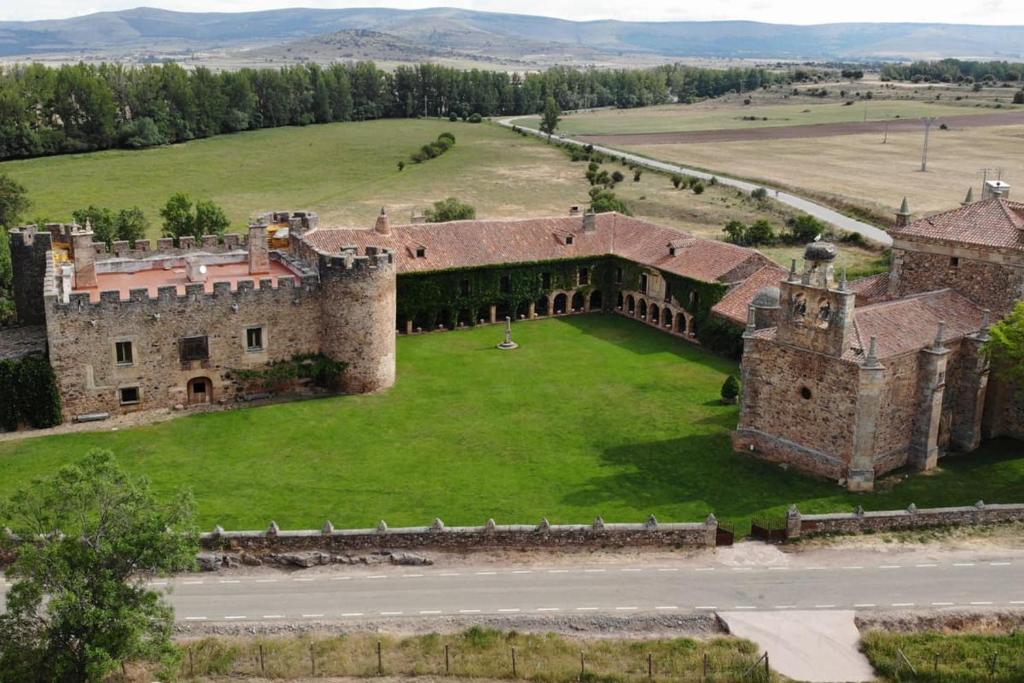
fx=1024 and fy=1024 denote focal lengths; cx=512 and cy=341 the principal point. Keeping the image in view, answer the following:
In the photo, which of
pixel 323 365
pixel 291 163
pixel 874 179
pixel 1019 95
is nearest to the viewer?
pixel 323 365

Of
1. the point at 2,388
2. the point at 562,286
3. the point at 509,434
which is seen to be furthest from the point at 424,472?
the point at 562,286

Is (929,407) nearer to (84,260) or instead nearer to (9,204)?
(84,260)

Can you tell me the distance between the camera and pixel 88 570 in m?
24.9

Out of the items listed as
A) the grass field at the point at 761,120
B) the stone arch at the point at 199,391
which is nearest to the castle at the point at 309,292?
the stone arch at the point at 199,391

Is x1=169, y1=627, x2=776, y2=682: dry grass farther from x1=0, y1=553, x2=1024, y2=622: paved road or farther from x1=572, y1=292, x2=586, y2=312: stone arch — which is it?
x1=572, y1=292, x2=586, y2=312: stone arch

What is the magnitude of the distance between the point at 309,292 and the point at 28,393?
13.3 meters

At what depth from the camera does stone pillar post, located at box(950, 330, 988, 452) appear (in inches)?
1628

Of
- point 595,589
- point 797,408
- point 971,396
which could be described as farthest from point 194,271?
point 971,396

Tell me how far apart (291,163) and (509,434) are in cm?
10335

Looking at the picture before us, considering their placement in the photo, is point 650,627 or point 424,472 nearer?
point 650,627

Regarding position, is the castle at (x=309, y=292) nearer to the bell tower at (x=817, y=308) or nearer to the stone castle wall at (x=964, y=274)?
the stone castle wall at (x=964, y=274)

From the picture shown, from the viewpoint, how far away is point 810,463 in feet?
132

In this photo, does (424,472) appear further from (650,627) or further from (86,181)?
(86,181)

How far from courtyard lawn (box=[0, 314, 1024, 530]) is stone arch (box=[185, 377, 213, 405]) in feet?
5.81
